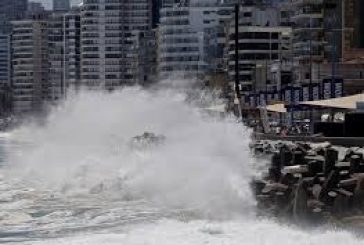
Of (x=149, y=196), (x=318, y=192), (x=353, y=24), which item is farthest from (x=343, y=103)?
(x=353, y=24)

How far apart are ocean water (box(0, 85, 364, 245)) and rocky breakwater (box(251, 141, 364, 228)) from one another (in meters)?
0.52

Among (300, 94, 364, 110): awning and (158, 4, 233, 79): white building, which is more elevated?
(158, 4, 233, 79): white building

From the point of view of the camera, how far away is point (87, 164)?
46.9m

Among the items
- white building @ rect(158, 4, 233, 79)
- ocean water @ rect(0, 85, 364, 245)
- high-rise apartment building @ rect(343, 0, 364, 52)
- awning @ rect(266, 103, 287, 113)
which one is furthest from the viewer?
white building @ rect(158, 4, 233, 79)

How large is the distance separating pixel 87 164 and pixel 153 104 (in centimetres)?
2593

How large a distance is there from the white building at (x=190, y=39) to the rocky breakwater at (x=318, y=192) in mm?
144780

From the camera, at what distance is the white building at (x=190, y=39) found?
176m

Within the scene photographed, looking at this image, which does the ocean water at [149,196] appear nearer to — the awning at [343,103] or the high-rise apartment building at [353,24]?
the awning at [343,103]

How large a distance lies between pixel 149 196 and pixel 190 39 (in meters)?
149

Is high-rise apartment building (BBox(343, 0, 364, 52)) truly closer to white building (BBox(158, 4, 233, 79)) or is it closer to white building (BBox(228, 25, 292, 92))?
white building (BBox(228, 25, 292, 92))

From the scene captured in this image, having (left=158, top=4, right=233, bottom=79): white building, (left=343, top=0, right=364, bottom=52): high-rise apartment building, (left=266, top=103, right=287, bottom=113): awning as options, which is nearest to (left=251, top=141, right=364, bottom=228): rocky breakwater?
(left=266, top=103, right=287, bottom=113): awning

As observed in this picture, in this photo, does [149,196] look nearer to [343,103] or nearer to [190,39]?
[343,103]

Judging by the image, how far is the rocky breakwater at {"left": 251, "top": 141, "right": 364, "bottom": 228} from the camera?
848 inches

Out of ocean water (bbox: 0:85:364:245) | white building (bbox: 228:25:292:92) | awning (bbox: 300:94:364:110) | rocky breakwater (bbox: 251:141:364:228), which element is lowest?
ocean water (bbox: 0:85:364:245)
